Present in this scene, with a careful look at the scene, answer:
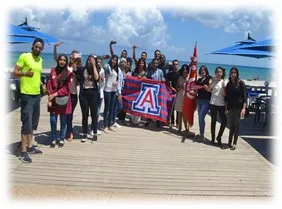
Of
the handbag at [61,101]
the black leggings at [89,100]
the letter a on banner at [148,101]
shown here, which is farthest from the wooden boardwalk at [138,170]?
the letter a on banner at [148,101]

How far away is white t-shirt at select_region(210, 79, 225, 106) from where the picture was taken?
7480mm

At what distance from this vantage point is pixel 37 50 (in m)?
5.87

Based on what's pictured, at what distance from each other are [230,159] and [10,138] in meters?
4.08

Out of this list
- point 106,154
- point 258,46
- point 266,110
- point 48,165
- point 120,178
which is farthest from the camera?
point 266,110

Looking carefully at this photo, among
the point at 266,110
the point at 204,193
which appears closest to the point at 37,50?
the point at 204,193

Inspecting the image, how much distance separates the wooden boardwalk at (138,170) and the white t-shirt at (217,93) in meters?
0.90

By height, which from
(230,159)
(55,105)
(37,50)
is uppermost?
(37,50)

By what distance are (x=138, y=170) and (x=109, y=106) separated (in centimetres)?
296

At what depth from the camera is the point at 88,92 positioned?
719cm

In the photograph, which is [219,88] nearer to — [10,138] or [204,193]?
[204,193]

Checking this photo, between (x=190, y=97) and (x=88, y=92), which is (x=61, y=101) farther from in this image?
(x=190, y=97)

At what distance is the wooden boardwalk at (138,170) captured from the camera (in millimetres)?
4750

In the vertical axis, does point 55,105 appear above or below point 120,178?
above

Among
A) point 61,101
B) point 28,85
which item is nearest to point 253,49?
point 61,101
